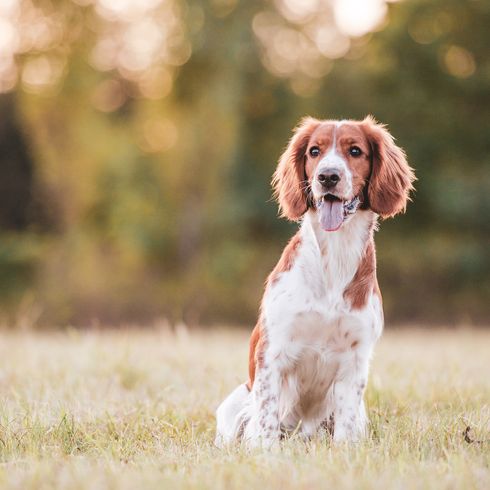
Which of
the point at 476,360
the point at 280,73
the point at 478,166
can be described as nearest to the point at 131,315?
the point at 280,73

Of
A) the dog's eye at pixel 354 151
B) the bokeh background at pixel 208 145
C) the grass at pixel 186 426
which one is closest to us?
the grass at pixel 186 426

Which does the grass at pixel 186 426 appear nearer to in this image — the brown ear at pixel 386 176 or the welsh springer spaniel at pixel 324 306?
the welsh springer spaniel at pixel 324 306

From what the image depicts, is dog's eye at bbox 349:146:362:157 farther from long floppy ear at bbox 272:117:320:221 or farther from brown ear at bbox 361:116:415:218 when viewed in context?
long floppy ear at bbox 272:117:320:221

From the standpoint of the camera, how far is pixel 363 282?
4238 millimetres

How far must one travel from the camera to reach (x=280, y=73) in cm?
1944

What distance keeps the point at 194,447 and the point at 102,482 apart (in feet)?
2.90

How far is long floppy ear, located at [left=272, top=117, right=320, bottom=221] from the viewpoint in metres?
4.50

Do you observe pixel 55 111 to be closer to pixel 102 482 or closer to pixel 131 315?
pixel 131 315

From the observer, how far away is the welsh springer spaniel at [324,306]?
415cm

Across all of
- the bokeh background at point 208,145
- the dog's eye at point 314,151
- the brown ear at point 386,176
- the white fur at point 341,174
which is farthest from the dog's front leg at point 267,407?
the bokeh background at point 208,145

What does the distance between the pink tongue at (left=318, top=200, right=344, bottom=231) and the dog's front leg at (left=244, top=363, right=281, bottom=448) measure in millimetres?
792

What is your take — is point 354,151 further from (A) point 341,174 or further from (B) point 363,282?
(B) point 363,282

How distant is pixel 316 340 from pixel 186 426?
35.4 inches

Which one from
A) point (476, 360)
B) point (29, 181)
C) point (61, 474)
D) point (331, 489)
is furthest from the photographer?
point (29, 181)
